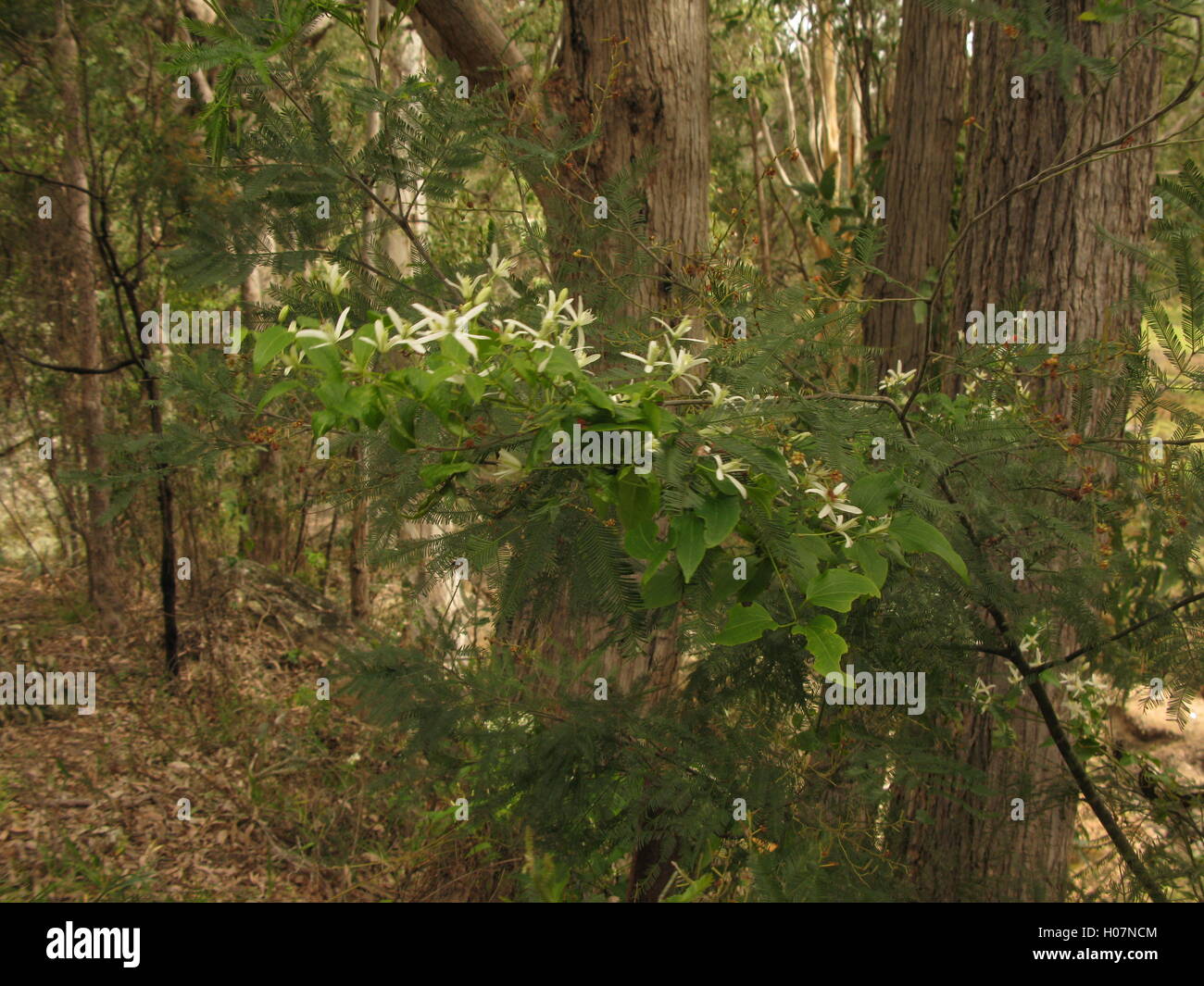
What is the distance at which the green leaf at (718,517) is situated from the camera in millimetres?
966

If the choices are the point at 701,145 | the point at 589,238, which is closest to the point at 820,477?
the point at 589,238

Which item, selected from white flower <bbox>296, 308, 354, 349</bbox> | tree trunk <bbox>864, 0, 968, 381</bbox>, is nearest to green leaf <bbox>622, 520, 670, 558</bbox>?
white flower <bbox>296, 308, 354, 349</bbox>

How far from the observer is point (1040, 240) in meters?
2.86

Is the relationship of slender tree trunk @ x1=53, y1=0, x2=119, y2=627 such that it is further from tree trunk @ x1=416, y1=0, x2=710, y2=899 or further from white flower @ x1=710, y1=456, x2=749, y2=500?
white flower @ x1=710, y1=456, x2=749, y2=500

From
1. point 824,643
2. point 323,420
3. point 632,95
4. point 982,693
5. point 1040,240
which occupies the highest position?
point 632,95

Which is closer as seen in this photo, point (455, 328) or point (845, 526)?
point (455, 328)

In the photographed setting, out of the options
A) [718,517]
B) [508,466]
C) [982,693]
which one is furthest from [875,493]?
[982,693]

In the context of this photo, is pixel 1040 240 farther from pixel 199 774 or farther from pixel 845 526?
pixel 199 774

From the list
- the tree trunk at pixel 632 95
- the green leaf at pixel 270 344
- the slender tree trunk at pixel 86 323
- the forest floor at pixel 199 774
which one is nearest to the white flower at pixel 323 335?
the green leaf at pixel 270 344

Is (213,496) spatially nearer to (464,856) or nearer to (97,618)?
(97,618)

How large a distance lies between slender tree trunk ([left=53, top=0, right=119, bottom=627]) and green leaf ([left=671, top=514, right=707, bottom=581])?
3961 millimetres

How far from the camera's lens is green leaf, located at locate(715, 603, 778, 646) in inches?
40.6

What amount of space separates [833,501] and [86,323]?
4.32 m
